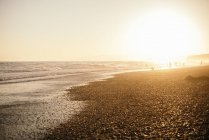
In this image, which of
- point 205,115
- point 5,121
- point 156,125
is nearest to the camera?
point 156,125

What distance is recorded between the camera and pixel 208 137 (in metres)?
11.2

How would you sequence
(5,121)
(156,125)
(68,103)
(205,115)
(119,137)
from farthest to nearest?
(68,103)
(5,121)
(205,115)
(156,125)
(119,137)

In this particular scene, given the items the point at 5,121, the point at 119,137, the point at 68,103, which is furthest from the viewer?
the point at 68,103

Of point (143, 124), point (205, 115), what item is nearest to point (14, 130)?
point (143, 124)

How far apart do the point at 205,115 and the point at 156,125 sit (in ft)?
12.0

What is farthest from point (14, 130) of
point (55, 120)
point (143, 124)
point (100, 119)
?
point (143, 124)

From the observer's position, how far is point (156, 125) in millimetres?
13875

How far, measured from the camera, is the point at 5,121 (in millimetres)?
16391

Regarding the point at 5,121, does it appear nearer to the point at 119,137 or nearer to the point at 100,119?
the point at 100,119

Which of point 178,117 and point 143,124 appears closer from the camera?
point 143,124

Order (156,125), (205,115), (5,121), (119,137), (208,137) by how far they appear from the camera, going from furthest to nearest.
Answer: (5,121) < (205,115) < (156,125) < (119,137) < (208,137)

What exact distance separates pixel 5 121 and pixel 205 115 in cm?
1378

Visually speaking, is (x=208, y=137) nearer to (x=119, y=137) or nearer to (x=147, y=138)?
(x=147, y=138)

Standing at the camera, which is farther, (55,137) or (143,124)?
(143,124)
